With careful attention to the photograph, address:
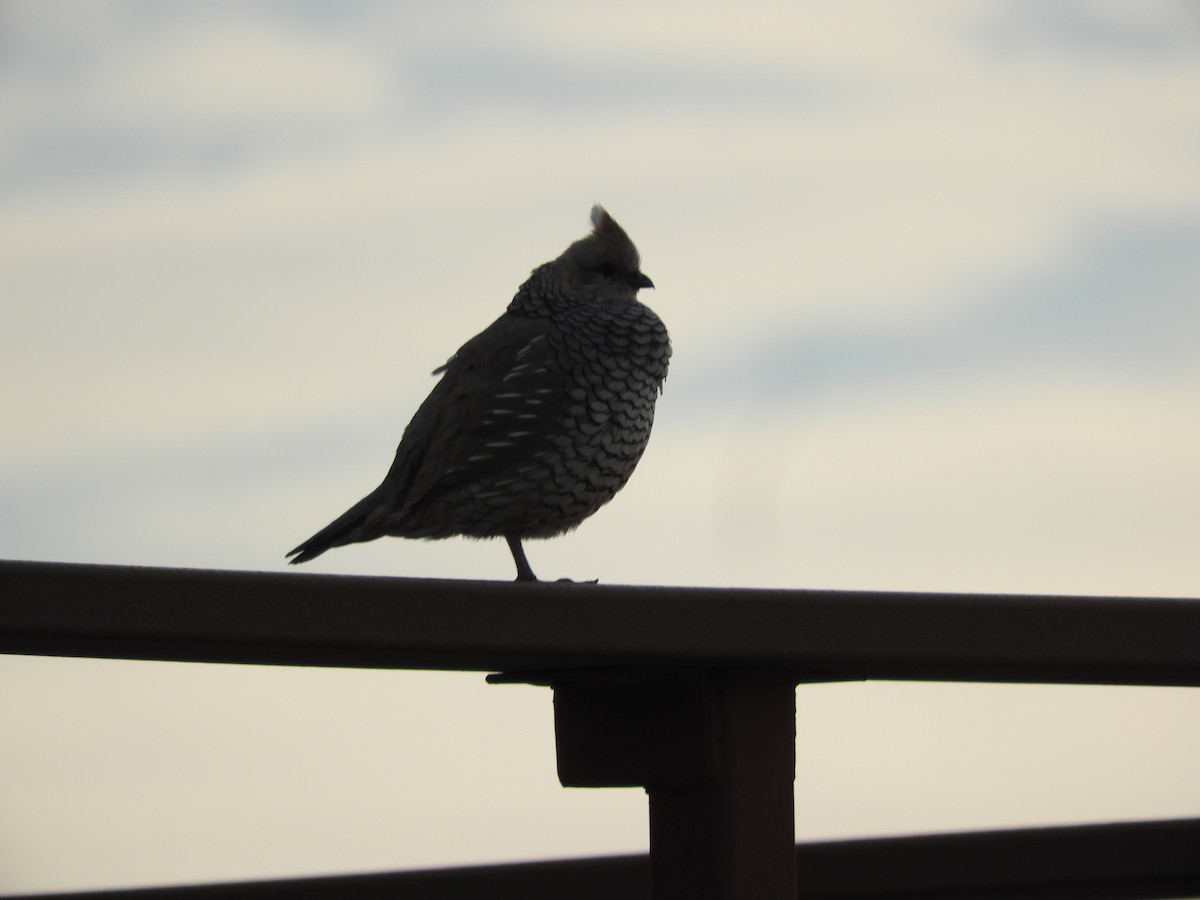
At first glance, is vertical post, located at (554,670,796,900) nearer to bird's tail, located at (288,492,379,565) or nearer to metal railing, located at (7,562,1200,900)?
metal railing, located at (7,562,1200,900)

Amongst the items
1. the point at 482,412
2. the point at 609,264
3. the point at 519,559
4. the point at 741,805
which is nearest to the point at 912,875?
the point at 741,805

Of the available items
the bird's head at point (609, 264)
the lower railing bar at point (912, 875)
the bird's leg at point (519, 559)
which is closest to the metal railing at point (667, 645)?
the lower railing bar at point (912, 875)

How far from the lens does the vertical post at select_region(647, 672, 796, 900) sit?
8.78ft

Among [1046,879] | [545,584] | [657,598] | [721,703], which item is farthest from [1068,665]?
[1046,879]

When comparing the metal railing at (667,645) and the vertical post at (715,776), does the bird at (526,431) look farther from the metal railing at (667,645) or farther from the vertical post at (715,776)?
the vertical post at (715,776)

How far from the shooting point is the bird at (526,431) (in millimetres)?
4695

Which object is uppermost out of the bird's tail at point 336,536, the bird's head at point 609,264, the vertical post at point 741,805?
the bird's head at point 609,264

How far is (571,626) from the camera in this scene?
245cm

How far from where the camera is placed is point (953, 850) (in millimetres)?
4027

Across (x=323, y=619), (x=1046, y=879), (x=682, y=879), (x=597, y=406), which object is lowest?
(x=1046, y=879)

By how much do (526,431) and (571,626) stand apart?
2280mm

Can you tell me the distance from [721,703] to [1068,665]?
A: 25.2 inches

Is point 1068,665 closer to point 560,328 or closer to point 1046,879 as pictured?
point 1046,879

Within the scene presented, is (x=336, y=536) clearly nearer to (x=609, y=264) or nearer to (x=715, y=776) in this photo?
(x=609, y=264)
